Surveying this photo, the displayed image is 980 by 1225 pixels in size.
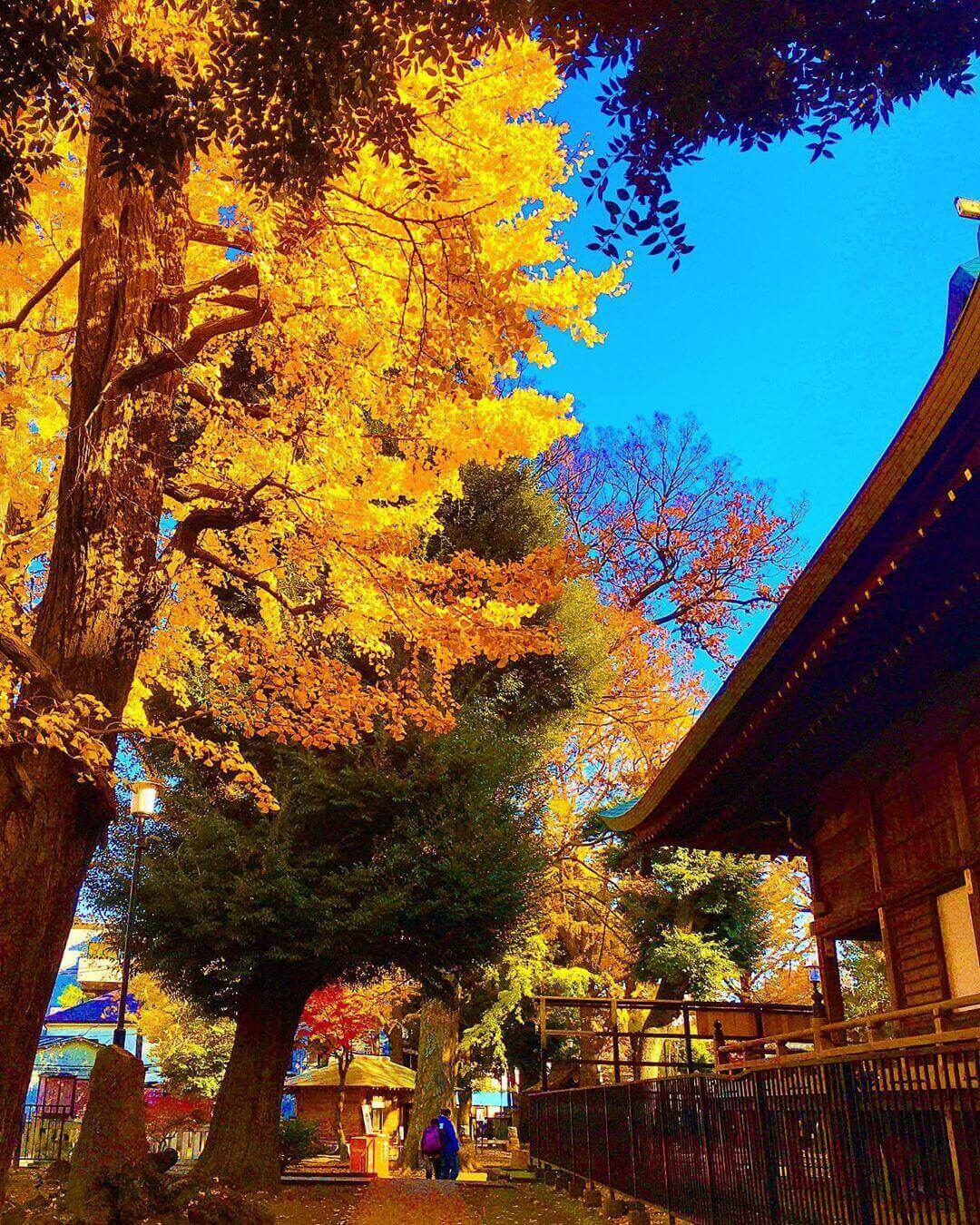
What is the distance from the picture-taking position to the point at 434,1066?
1994cm

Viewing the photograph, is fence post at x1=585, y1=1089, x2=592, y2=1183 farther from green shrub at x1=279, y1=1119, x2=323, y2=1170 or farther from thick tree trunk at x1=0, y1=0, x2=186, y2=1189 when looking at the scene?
thick tree trunk at x1=0, y1=0, x2=186, y2=1189

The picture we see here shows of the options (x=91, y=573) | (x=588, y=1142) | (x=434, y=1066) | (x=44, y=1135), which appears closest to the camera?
(x=91, y=573)

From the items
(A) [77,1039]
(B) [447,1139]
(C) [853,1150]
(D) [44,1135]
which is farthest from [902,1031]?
(A) [77,1039]

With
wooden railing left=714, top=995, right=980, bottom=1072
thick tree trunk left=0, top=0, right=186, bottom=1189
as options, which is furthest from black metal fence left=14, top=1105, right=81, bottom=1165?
thick tree trunk left=0, top=0, right=186, bottom=1189

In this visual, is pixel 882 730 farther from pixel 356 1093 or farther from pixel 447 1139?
pixel 356 1093

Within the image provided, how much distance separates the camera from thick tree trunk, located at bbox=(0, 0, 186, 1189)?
229 inches

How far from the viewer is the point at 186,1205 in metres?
7.58

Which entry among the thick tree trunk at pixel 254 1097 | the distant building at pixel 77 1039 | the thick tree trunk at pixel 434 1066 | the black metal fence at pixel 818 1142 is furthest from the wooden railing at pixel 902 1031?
the distant building at pixel 77 1039

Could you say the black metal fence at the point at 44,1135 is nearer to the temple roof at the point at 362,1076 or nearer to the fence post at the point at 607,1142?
the temple roof at the point at 362,1076

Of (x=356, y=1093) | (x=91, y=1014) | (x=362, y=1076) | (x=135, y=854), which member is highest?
(x=135, y=854)

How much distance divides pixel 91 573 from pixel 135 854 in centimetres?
901

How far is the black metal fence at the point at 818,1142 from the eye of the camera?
4.59 metres

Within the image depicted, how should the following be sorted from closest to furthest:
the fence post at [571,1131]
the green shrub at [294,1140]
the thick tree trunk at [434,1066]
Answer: the fence post at [571,1131]
the thick tree trunk at [434,1066]
the green shrub at [294,1140]

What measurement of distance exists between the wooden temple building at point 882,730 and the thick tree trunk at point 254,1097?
21.6 ft
